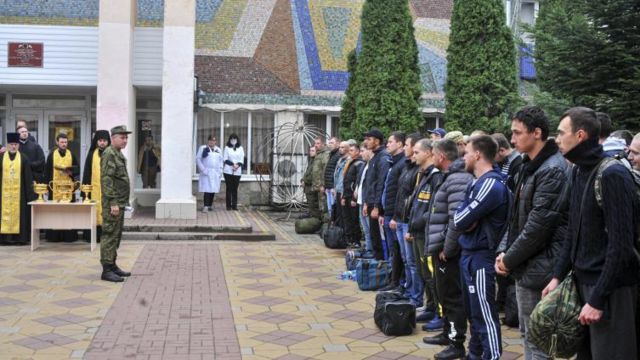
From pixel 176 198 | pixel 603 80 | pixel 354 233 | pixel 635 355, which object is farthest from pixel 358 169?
pixel 635 355

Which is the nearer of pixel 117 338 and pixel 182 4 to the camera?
pixel 117 338

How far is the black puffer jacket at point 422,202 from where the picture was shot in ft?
22.2

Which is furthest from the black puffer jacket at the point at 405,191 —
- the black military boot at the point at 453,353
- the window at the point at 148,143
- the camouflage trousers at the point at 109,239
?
the window at the point at 148,143

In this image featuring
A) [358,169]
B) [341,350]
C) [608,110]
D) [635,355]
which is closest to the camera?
[635,355]

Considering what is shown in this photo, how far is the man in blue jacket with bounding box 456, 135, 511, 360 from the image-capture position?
5070mm

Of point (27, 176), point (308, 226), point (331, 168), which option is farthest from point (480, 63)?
point (27, 176)

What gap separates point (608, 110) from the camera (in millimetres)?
7602

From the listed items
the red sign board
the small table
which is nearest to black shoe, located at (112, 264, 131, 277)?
the small table

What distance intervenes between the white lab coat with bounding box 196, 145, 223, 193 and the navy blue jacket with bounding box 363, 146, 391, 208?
8.36m

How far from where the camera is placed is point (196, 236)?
13438 mm

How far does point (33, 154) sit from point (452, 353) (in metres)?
9.95

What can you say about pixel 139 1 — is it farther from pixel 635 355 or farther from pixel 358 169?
pixel 635 355

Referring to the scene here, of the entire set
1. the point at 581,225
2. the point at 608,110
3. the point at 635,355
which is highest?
the point at 608,110

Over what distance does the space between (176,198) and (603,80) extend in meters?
9.94
